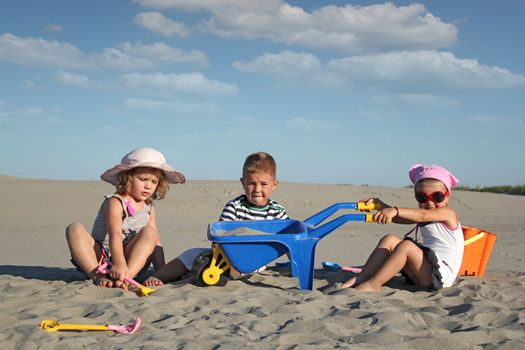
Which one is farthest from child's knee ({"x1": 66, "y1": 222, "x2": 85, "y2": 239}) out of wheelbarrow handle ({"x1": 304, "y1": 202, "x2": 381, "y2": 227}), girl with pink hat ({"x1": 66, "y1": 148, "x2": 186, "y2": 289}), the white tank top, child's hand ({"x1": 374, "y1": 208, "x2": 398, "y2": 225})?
the white tank top

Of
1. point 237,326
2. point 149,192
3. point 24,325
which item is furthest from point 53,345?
point 149,192

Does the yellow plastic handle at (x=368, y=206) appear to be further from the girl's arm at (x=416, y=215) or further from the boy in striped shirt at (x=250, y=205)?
the boy in striped shirt at (x=250, y=205)

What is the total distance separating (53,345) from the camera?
3238 millimetres

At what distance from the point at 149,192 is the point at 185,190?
34.4 ft

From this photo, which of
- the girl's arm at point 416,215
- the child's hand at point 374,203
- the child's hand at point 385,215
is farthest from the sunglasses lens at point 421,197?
the child's hand at point 385,215

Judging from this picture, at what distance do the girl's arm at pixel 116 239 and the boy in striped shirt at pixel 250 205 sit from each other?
0.88 ft

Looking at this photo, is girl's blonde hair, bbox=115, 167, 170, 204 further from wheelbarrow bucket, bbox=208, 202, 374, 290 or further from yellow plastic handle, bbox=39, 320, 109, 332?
yellow plastic handle, bbox=39, 320, 109, 332

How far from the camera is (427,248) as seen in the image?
4852 mm

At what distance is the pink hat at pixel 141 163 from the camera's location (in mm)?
5258

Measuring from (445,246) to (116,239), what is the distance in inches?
101

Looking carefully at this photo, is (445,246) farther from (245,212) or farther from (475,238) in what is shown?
(245,212)

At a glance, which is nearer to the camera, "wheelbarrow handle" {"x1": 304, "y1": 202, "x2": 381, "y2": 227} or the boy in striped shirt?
"wheelbarrow handle" {"x1": 304, "y1": 202, "x2": 381, "y2": 227}

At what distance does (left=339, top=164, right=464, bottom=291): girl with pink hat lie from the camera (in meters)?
4.74

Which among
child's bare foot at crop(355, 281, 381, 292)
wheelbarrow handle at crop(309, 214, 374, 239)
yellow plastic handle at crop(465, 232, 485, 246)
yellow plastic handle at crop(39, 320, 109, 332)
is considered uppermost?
wheelbarrow handle at crop(309, 214, 374, 239)
